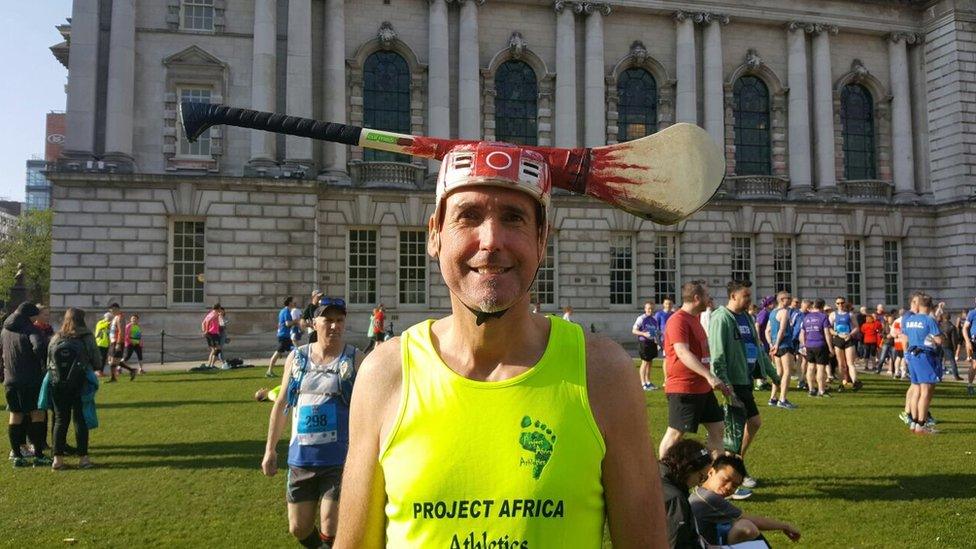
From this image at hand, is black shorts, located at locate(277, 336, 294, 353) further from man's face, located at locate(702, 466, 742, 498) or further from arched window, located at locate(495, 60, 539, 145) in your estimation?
man's face, located at locate(702, 466, 742, 498)

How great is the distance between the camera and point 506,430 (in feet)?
5.93

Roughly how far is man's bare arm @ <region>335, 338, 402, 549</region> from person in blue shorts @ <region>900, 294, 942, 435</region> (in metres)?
10.9

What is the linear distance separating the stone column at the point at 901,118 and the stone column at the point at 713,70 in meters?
8.30

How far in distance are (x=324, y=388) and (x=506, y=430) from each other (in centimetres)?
384

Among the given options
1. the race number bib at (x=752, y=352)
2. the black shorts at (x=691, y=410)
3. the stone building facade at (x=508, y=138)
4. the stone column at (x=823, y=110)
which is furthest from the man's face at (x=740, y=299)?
the stone column at (x=823, y=110)

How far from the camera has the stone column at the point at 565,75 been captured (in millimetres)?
28891

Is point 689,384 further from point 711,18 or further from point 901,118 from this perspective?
point 901,118

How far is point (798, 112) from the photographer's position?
101ft

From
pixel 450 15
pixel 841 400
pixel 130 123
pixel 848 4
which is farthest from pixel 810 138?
pixel 130 123

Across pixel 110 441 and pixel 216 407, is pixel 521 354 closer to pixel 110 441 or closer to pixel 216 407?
pixel 110 441

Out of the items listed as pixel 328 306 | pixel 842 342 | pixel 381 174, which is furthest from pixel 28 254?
pixel 328 306

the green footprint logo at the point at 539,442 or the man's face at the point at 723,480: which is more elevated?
the green footprint logo at the point at 539,442

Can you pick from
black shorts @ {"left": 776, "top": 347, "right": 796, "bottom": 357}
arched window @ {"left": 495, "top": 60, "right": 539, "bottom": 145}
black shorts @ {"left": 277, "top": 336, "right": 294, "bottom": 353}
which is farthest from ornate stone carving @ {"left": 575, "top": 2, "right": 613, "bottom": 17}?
black shorts @ {"left": 776, "top": 347, "right": 796, "bottom": 357}

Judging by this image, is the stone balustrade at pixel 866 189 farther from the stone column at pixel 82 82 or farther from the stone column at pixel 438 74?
the stone column at pixel 82 82
